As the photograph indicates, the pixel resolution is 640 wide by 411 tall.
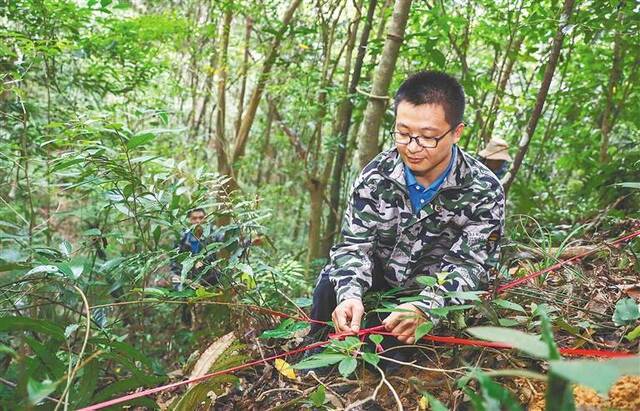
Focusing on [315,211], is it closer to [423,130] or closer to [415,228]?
[415,228]

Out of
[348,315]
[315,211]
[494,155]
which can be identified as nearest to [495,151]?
[494,155]

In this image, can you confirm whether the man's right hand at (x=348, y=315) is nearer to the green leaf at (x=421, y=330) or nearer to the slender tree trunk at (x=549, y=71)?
the green leaf at (x=421, y=330)

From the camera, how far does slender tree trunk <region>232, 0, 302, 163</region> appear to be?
4.57m

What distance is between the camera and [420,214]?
217 centimetres

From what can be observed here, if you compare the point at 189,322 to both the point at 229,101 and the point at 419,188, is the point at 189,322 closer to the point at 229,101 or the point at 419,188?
the point at 419,188

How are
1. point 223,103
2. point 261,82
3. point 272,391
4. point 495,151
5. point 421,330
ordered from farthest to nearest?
1. point 223,103
2. point 261,82
3. point 495,151
4. point 272,391
5. point 421,330

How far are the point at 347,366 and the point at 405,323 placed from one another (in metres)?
0.41

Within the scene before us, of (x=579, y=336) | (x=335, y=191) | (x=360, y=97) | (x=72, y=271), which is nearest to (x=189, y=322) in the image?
(x=335, y=191)

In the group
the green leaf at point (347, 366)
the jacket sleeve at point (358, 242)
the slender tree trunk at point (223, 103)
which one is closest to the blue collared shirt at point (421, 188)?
the jacket sleeve at point (358, 242)

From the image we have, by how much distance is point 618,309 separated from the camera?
1.68 metres

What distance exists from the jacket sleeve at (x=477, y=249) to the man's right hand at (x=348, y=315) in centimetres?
28

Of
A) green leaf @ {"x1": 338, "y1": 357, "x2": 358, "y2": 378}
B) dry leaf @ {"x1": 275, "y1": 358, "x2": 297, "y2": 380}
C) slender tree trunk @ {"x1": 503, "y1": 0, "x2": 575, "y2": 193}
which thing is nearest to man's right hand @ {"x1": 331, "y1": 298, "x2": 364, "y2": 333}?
dry leaf @ {"x1": 275, "y1": 358, "x2": 297, "y2": 380}

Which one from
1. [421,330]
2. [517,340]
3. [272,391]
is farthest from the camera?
[272,391]

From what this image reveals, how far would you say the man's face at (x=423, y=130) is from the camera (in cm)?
201
